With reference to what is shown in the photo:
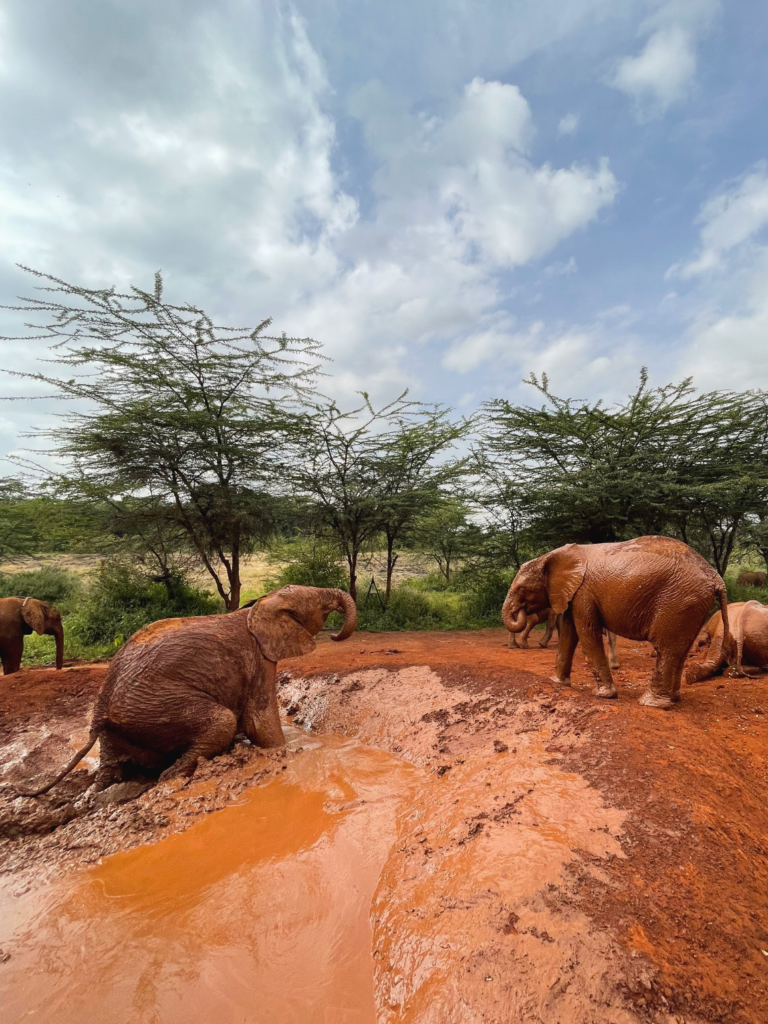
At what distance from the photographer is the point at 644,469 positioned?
11.1 metres

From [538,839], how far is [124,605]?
11434 mm

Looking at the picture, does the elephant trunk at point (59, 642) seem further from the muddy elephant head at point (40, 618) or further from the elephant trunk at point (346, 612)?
the elephant trunk at point (346, 612)

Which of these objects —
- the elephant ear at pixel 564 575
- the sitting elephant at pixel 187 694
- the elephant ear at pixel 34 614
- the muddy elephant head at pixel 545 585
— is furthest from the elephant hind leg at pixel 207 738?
the elephant ear at pixel 34 614

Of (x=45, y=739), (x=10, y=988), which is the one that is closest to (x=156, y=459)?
(x=45, y=739)

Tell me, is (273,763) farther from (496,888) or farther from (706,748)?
(706,748)

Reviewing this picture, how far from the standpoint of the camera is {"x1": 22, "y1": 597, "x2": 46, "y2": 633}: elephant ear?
6.74 m

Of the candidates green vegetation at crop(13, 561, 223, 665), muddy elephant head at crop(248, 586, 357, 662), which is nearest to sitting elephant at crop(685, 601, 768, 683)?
muddy elephant head at crop(248, 586, 357, 662)

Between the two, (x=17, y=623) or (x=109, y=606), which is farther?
(x=109, y=606)

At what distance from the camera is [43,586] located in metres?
14.6

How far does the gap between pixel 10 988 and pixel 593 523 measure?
11357 mm

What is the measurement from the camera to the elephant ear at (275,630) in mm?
4422

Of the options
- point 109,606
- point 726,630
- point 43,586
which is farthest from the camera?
point 43,586

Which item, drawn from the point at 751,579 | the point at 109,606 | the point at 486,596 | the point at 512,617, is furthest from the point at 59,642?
the point at 751,579

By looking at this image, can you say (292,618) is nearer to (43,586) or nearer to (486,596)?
(486,596)
